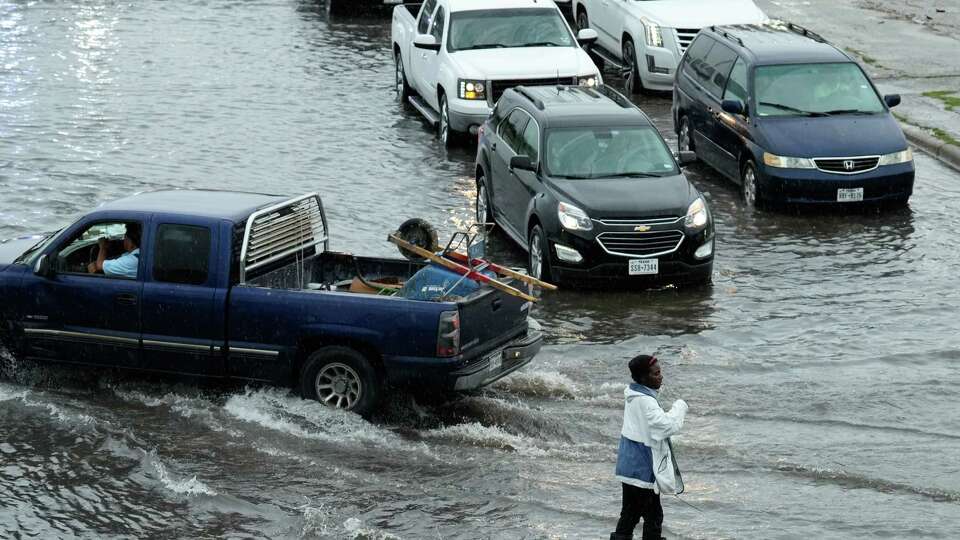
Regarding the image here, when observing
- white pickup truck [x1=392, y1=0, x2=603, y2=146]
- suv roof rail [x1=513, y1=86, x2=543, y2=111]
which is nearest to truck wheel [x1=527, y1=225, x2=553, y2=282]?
suv roof rail [x1=513, y1=86, x2=543, y2=111]

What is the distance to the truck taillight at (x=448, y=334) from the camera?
11695 mm

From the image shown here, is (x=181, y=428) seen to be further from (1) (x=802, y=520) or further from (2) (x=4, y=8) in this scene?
(2) (x=4, y=8)

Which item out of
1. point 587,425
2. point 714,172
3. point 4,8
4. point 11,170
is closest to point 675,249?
point 587,425

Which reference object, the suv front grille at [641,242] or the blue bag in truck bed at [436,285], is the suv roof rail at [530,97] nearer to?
the suv front grille at [641,242]

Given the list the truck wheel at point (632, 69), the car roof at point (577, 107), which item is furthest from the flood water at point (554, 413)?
the truck wheel at point (632, 69)

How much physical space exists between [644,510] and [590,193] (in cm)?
691

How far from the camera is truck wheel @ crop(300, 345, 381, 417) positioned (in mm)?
12031

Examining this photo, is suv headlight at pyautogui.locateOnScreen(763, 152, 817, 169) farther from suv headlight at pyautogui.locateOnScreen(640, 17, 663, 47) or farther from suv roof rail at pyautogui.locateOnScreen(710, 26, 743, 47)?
suv headlight at pyautogui.locateOnScreen(640, 17, 663, 47)

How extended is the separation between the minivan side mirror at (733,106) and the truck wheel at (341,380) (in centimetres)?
845

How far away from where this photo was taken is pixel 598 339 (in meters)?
14.5

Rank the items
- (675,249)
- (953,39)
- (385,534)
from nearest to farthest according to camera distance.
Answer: (385,534) < (675,249) < (953,39)

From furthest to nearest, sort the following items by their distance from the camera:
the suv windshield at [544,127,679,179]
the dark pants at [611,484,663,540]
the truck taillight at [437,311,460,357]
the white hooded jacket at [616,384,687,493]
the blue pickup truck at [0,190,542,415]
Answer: the suv windshield at [544,127,679,179] → the blue pickup truck at [0,190,542,415] → the truck taillight at [437,311,460,357] → the dark pants at [611,484,663,540] → the white hooded jacket at [616,384,687,493]

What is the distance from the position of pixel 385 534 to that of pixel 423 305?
2.07m

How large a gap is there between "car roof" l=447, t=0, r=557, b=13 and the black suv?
15.6 ft
